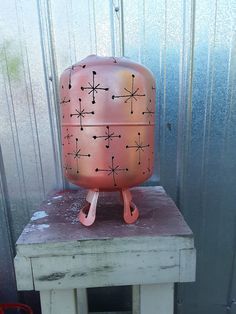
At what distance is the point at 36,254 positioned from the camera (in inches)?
24.7

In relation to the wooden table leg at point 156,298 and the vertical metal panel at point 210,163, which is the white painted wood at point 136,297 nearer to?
the wooden table leg at point 156,298

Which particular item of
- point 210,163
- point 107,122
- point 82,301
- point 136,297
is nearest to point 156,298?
point 136,297

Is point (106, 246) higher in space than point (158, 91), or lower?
lower

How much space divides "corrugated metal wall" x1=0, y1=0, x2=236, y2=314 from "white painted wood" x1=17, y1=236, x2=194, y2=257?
501 millimetres

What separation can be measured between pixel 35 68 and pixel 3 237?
2.71 feet

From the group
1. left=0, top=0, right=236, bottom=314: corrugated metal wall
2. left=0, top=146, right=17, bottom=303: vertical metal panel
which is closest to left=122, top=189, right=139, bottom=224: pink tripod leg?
left=0, top=0, right=236, bottom=314: corrugated metal wall

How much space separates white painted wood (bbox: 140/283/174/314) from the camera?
2.29ft

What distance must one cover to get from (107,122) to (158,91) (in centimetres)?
48

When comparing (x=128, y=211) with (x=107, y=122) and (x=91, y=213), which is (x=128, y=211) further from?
(x=107, y=122)

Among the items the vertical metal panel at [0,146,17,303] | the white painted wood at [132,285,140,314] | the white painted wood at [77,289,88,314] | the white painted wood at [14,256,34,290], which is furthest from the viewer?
the vertical metal panel at [0,146,17,303]

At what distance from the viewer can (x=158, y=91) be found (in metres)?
1.04

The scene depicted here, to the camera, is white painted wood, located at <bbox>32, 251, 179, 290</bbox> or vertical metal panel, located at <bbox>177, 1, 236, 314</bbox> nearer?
white painted wood, located at <bbox>32, 251, 179, 290</bbox>

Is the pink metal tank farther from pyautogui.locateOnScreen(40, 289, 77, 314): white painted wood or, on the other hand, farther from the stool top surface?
pyautogui.locateOnScreen(40, 289, 77, 314): white painted wood

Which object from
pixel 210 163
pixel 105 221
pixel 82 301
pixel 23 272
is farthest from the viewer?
pixel 210 163
